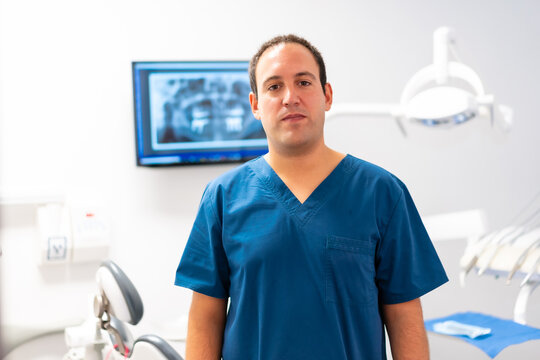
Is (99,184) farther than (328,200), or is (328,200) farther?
(99,184)

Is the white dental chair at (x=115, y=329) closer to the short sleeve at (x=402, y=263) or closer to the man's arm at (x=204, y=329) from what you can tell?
the man's arm at (x=204, y=329)

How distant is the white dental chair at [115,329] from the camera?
3.86ft

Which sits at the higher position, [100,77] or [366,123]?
[100,77]

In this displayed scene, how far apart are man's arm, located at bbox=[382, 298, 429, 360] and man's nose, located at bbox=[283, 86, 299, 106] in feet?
1.40

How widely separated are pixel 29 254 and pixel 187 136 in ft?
2.27

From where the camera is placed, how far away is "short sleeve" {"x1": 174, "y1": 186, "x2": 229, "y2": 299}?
109cm

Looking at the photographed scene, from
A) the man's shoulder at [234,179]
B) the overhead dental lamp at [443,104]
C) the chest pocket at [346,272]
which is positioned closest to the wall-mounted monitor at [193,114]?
the overhead dental lamp at [443,104]

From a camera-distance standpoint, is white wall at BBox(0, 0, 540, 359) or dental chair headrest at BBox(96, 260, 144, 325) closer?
dental chair headrest at BBox(96, 260, 144, 325)

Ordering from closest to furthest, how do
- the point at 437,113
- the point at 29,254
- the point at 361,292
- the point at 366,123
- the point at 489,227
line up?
the point at 361,292, the point at 437,113, the point at 29,254, the point at 366,123, the point at 489,227

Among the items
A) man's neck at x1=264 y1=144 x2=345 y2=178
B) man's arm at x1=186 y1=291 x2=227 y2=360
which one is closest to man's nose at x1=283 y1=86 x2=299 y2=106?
man's neck at x1=264 y1=144 x2=345 y2=178

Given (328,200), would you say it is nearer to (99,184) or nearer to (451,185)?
(99,184)

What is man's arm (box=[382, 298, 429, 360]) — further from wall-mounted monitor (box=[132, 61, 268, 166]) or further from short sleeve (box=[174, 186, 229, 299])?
wall-mounted monitor (box=[132, 61, 268, 166])

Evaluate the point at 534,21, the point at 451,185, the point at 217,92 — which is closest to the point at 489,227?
the point at 451,185

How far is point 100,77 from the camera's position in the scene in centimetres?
205
